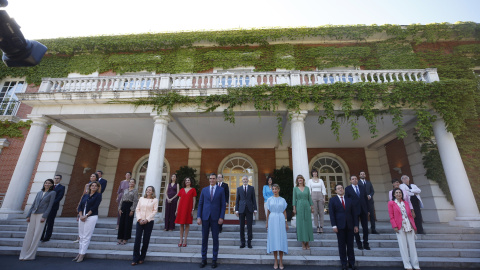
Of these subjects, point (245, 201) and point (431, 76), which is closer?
point (245, 201)

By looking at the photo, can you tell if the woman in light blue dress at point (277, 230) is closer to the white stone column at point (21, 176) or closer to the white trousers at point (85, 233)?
the white trousers at point (85, 233)

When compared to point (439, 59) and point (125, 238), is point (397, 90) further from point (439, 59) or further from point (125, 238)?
point (125, 238)

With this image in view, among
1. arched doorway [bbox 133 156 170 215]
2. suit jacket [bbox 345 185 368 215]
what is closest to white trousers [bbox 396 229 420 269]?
suit jacket [bbox 345 185 368 215]

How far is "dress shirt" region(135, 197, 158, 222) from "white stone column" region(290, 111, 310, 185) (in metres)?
4.50

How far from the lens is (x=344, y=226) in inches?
167

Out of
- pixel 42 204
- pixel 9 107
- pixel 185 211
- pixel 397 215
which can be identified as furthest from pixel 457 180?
pixel 9 107

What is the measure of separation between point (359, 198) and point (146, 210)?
17.4 ft

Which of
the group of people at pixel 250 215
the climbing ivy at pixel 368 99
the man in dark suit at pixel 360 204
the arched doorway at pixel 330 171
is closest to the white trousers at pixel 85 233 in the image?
the group of people at pixel 250 215

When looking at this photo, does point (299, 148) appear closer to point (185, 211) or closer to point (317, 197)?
point (317, 197)

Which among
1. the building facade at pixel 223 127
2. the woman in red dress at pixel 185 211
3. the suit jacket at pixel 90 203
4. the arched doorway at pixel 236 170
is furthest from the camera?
the arched doorway at pixel 236 170

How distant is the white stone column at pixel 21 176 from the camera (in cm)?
753

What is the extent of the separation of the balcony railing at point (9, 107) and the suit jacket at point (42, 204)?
31.0 feet

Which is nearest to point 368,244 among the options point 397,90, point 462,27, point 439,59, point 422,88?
point 397,90

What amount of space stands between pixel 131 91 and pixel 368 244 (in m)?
8.90
